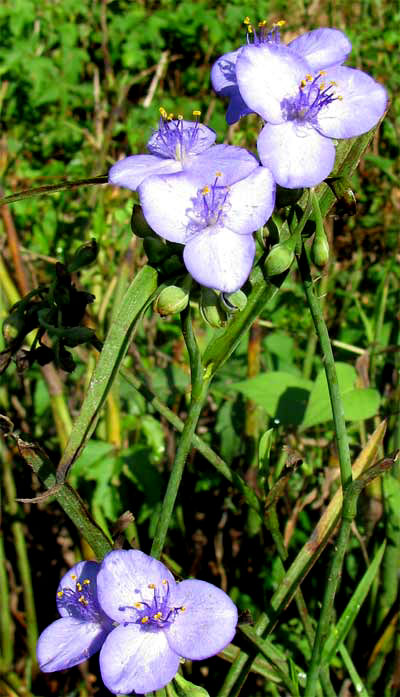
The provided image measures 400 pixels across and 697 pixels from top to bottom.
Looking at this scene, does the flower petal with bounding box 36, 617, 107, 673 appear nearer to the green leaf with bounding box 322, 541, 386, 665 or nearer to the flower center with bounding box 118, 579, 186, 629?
the flower center with bounding box 118, 579, 186, 629

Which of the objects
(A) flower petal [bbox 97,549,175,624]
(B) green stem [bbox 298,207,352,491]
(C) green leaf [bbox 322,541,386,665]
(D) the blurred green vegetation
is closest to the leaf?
(D) the blurred green vegetation

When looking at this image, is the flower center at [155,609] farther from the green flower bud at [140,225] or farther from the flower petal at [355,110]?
the flower petal at [355,110]

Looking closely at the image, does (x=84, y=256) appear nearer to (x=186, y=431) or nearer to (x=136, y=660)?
(x=186, y=431)

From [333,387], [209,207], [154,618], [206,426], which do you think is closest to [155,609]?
[154,618]

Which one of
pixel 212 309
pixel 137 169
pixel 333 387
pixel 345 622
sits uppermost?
pixel 137 169

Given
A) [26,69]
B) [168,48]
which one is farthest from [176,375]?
[168,48]

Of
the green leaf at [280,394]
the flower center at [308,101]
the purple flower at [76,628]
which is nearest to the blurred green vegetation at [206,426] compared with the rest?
the green leaf at [280,394]

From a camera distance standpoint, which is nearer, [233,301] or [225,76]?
[233,301]
